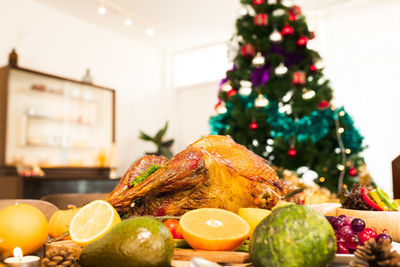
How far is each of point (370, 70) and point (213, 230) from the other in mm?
5426

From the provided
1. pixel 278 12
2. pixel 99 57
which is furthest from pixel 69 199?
pixel 99 57

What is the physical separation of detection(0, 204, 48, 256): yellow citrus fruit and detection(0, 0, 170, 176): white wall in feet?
14.9

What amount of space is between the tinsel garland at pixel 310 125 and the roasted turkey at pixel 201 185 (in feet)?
7.12

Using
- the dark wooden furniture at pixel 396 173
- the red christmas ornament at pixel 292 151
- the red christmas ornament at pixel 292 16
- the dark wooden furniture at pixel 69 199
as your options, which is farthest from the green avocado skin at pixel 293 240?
the red christmas ornament at pixel 292 16

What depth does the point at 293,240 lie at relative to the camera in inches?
21.7

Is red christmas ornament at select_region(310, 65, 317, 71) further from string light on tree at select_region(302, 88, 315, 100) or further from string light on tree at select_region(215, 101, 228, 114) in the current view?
string light on tree at select_region(215, 101, 228, 114)

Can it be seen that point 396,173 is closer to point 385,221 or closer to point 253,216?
point 385,221

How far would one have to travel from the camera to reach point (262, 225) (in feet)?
1.95

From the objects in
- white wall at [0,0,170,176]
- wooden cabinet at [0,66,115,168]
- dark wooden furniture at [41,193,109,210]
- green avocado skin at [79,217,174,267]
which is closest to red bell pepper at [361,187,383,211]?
green avocado skin at [79,217,174,267]

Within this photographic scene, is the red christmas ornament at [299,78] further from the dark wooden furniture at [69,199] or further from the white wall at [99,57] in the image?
the white wall at [99,57]

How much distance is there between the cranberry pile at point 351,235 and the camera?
0.74m

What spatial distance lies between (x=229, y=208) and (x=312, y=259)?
44 centimetres

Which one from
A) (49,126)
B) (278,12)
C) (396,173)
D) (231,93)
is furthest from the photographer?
(49,126)

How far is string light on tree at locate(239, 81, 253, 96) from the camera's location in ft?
11.1
